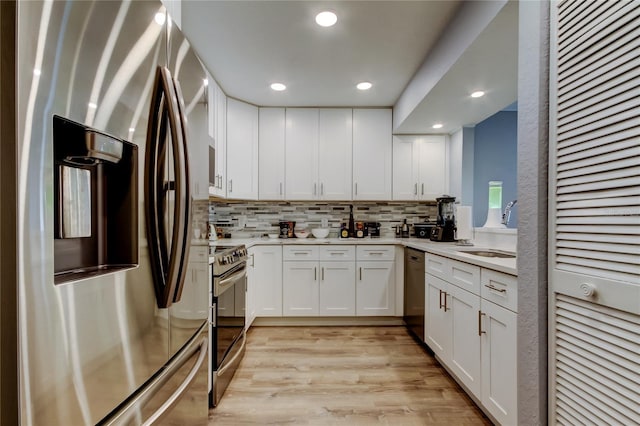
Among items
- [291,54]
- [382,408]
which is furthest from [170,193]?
[291,54]

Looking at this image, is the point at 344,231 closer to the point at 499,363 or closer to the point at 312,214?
the point at 312,214

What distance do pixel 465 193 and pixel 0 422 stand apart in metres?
3.66

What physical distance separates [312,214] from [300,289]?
1.01 meters

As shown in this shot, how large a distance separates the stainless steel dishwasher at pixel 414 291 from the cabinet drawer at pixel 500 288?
41.2 inches

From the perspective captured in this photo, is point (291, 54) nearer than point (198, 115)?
No

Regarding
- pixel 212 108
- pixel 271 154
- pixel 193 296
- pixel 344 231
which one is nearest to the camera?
pixel 193 296

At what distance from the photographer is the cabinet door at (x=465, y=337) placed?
1.81m

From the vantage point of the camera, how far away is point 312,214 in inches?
155

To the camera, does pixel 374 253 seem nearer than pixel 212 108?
No

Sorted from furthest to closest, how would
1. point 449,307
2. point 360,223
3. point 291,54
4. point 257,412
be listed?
point 360,223 → point 291,54 → point 449,307 → point 257,412

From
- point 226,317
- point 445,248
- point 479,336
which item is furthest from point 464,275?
point 226,317

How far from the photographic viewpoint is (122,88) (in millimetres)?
694

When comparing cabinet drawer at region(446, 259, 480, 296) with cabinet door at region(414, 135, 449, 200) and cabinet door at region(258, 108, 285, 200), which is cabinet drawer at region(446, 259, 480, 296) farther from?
cabinet door at region(258, 108, 285, 200)

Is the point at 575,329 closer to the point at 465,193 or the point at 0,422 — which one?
the point at 0,422
